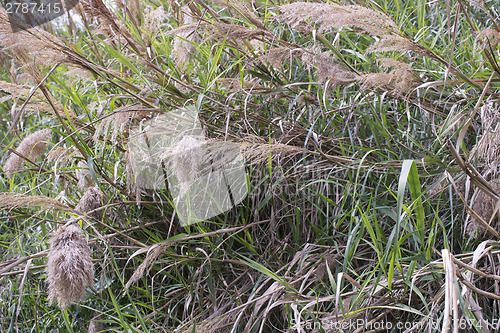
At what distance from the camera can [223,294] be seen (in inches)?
66.0

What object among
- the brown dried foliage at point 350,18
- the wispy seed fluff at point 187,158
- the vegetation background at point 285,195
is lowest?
the vegetation background at point 285,195

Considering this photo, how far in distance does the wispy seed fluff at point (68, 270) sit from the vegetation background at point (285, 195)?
309 millimetres

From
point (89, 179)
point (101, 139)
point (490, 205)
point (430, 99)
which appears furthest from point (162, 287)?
point (430, 99)

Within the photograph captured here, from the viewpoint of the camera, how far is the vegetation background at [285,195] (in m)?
1.33

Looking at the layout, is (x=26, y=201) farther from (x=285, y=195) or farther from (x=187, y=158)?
(x=285, y=195)

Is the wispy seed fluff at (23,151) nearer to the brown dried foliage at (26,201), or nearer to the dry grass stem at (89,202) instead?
the dry grass stem at (89,202)

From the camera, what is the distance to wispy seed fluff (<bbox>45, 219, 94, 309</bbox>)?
0.95m

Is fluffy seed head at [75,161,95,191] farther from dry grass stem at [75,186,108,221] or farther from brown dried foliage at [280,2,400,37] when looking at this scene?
brown dried foliage at [280,2,400,37]

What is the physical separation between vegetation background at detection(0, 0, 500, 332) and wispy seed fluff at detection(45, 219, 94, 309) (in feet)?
1.01

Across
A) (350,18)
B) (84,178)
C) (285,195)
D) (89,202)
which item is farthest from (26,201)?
(350,18)

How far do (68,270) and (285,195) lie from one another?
107 centimetres

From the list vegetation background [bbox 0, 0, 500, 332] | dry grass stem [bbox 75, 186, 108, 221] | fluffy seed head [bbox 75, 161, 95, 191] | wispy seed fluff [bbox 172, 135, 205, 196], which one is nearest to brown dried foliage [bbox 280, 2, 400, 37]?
vegetation background [bbox 0, 0, 500, 332]

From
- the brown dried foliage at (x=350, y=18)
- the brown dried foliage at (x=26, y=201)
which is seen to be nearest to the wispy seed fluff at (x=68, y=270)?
the brown dried foliage at (x=26, y=201)

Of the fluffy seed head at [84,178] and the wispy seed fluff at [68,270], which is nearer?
the wispy seed fluff at [68,270]
